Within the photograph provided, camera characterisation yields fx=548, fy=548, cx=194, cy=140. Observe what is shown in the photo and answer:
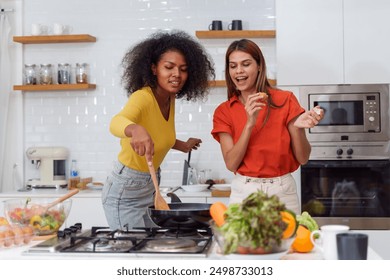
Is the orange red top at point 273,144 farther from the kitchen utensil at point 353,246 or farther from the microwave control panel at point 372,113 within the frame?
the microwave control panel at point 372,113

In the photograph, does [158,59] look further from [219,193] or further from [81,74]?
[81,74]

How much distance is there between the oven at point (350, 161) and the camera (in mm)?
3955

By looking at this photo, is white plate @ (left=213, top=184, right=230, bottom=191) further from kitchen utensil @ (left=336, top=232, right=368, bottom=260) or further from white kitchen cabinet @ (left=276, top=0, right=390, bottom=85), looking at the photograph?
kitchen utensil @ (left=336, top=232, right=368, bottom=260)

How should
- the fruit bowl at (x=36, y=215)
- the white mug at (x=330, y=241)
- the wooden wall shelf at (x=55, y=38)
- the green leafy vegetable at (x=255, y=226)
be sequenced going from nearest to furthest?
1. the green leafy vegetable at (x=255, y=226)
2. the white mug at (x=330, y=241)
3. the fruit bowl at (x=36, y=215)
4. the wooden wall shelf at (x=55, y=38)

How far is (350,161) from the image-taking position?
13.1 ft

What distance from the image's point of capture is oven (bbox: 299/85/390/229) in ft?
13.0

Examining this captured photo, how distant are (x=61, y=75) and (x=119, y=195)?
83.5 inches

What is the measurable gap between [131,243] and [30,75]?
3.07 meters

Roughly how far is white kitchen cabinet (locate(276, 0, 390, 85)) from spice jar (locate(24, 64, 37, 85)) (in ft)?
6.64

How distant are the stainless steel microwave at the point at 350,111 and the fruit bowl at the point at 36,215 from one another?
7.75 ft

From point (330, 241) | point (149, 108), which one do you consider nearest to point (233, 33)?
point (149, 108)

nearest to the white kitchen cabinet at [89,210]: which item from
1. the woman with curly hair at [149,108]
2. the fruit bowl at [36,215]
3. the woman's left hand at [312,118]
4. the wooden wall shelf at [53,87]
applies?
the wooden wall shelf at [53,87]

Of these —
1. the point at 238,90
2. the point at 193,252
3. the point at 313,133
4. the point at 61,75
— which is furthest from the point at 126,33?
the point at 193,252
